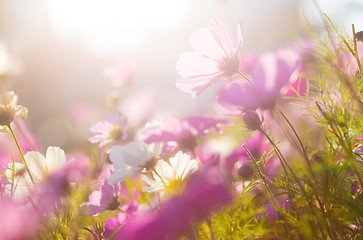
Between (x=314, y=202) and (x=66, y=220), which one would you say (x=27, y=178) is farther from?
(x=314, y=202)

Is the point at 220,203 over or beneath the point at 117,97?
beneath

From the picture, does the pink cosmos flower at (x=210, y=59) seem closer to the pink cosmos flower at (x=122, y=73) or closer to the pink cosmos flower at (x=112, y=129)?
the pink cosmos flower at (x=112, y=129)

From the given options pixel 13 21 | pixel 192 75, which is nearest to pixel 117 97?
pixel 192 75

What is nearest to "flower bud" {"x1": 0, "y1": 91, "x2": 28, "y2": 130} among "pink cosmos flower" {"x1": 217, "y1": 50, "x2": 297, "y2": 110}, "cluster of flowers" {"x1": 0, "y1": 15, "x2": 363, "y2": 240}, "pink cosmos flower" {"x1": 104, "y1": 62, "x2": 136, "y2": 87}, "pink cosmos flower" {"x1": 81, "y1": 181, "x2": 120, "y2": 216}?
"cluster of flowers" {"x1": 0, "y1": 15, "x2": 363, "y2": 240}

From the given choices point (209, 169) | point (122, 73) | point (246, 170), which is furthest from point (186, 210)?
point (122, 73)

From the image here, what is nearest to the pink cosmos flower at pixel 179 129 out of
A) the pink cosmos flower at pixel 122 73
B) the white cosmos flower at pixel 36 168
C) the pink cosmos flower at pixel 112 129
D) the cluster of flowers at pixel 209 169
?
the cluster of flowers at pixel 209 169

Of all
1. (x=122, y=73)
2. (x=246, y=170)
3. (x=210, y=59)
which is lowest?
(x=246, y=170)

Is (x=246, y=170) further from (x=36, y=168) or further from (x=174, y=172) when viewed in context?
(x=36, y=168)
